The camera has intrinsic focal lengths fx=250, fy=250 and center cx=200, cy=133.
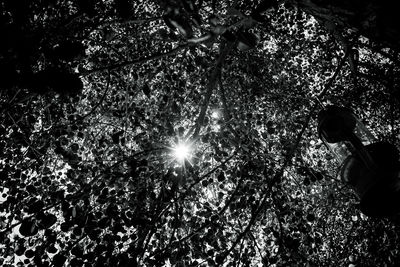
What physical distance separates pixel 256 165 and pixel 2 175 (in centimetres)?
504

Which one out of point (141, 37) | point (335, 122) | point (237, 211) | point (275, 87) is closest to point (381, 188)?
point (335, 122)

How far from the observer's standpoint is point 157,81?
22.5 feet

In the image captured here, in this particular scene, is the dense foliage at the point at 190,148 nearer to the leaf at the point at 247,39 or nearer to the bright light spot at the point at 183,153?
the bright light spot at the point at 183,153

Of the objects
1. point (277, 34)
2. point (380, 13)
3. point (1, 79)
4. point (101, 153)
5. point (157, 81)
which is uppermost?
point (277, 34)

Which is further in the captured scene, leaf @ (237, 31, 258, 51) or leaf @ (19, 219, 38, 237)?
leaf @ (19, 219, 38, 237)

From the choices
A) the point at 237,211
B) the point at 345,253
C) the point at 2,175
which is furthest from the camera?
the point at 345,253

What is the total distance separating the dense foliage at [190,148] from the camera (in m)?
4.11

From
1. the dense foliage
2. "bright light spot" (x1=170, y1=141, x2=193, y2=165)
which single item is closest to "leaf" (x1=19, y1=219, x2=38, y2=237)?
the dense foliage

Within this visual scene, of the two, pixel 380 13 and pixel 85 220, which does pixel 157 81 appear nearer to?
pixel 85 220

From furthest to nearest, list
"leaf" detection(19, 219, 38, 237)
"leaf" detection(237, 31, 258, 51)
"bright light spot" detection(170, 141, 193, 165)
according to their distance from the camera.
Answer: "bright light spot" detection(170, 141, 193, 165)
"leaf" detection(19, 219, 38, 237)
"leaf" detection(237, 31, 258, 51)

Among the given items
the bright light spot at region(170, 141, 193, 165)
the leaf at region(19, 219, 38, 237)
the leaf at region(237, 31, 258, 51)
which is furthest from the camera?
the bright light spot at region(170, 141, 193, 165)

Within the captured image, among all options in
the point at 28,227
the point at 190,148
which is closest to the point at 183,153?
the point at 190,148

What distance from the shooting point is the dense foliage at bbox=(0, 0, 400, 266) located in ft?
13.5

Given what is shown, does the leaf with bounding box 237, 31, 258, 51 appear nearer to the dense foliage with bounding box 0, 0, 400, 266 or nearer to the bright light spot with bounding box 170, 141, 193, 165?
the dense foliage with bounding box 0, 0, 400, 266
